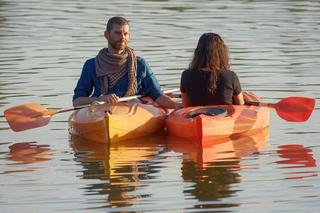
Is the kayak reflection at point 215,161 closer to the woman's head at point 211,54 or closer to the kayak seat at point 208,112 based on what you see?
the kayak seat at point 208,112

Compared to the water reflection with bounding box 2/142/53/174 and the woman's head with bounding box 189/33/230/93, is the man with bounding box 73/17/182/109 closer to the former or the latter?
the woman's head with bounding box 189/33/230/93

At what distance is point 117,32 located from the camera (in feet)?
42.9

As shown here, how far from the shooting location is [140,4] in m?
28.2

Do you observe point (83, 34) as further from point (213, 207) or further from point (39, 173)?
point (213, 207)

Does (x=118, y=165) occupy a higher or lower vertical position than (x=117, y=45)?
lower

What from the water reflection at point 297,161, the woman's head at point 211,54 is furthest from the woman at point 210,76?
the water reflection at point 297,161

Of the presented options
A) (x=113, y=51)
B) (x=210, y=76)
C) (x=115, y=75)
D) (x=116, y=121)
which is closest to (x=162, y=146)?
(x=116, y=121)

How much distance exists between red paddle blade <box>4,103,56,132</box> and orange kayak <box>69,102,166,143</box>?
13.6 inches

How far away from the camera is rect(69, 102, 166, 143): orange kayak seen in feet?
41.8

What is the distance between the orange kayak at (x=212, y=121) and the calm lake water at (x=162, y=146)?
0.42 ft

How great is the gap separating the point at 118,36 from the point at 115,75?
18.1 inches

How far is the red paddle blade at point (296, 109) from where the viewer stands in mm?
13523

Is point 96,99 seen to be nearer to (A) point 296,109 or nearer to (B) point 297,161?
(A) point 296,109

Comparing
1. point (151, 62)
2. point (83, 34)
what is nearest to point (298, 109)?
point (151, 62)
